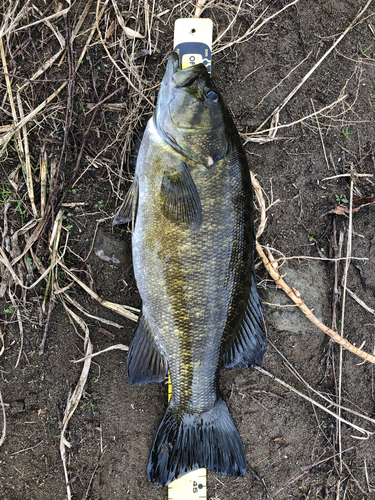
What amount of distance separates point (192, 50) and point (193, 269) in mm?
1753

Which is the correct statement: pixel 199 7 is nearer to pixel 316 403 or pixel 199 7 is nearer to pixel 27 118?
pixel 27 118

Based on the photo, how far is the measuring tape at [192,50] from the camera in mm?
2580

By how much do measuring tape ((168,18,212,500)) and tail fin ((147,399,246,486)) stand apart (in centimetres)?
35

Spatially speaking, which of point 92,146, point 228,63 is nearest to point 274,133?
point 228,63

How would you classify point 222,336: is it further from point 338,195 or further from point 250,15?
point 250,15

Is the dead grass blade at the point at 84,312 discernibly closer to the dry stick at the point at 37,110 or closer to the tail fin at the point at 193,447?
the tail fin at the point at 193,447

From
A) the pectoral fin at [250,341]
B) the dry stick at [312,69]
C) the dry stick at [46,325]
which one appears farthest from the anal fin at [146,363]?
the dry stick at [312,69]

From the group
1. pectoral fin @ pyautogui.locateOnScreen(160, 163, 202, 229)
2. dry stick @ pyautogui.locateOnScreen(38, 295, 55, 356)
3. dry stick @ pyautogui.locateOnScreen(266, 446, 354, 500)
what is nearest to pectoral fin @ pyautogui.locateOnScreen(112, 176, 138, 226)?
pectoral fin @ pyautogui.locateOnScreen(160, 163, 202, 229)

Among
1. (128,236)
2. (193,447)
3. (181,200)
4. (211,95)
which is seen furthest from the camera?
(128,236)

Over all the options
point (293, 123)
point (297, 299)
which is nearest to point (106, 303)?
point (297, 299)

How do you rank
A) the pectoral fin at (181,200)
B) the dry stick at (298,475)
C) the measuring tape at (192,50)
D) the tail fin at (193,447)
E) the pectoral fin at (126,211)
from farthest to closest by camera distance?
the dry stick at (298,475) < the measuring tape at (192,50) < the pectoral fin at (126,211) < the tail fin at (193,447) < the pectoral fin at (181,200)

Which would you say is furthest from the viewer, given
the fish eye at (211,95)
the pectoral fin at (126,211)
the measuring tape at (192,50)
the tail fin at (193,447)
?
the measuring tape at (192,50)

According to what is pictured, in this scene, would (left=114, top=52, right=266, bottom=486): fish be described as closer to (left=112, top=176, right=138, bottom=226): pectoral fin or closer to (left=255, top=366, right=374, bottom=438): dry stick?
(left=112, top=176, right=138, bottom=226): pectoral fin

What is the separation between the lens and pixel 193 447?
2.24m
